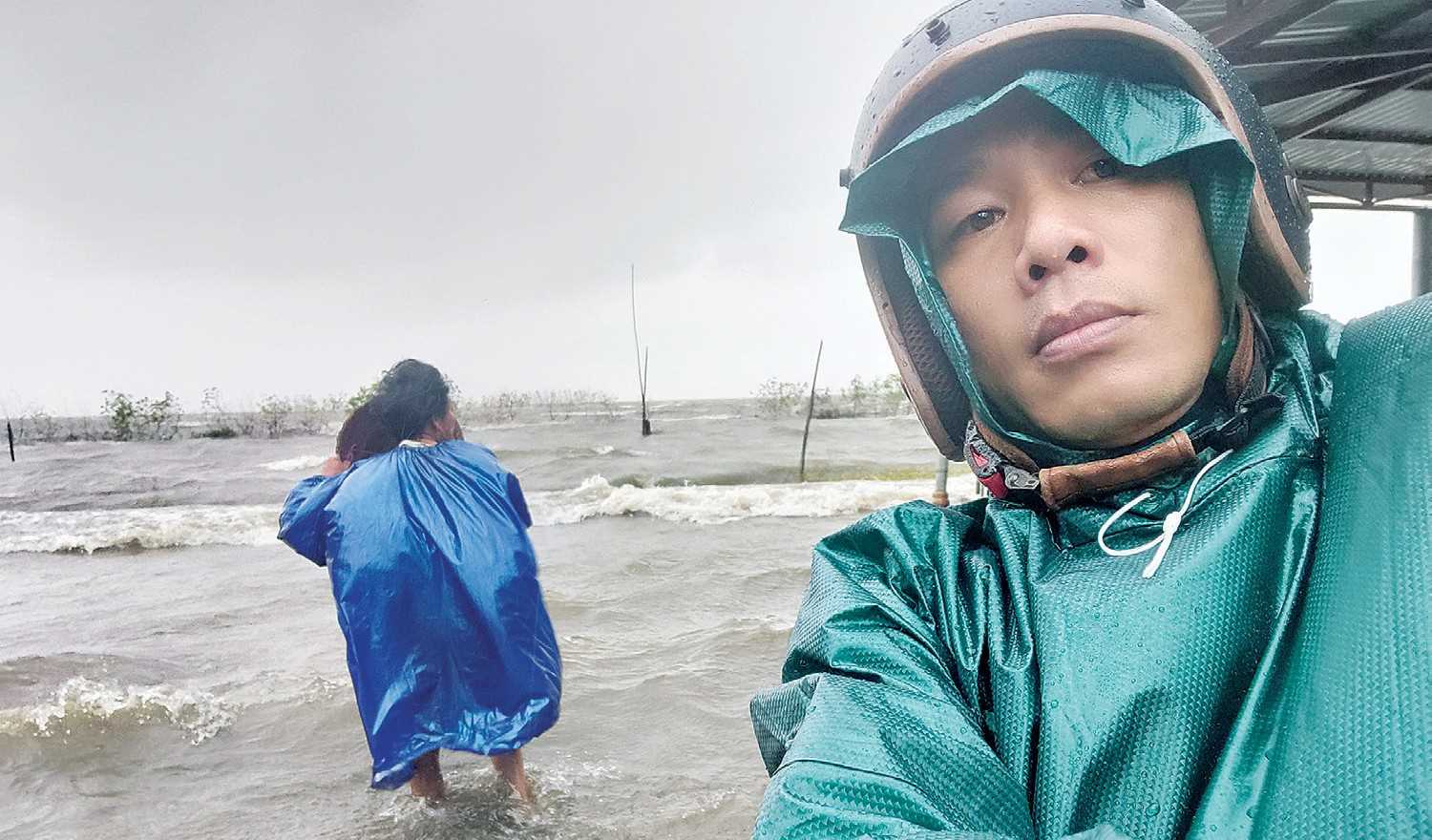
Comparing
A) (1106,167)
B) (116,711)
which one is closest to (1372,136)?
(1106,167)

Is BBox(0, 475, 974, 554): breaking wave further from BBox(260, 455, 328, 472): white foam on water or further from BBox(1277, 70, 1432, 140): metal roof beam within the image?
BBox(1277, 70, 1432, 140): metal roof beam

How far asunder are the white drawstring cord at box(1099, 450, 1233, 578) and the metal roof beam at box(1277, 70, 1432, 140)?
4903 millimetres

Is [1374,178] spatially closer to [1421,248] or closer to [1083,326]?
[1421,248]

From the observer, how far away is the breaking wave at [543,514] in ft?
36.7

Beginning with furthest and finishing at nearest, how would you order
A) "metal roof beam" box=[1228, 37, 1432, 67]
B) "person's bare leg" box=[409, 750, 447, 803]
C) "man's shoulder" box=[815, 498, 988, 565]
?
1. "metal roof beam" box=[1228, 37, 1432, 67]
2. "person's bare leg" box=[409, 750, 447, 803]
3. "man's shoulder" box=[815, 498, 988, 565]

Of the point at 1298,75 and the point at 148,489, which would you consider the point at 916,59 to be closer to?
the point at 1298,75

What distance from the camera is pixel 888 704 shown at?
0.90 m

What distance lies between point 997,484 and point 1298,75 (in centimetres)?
496

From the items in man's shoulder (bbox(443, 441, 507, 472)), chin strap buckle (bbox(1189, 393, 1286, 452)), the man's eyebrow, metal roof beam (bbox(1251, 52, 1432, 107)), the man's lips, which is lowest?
man's shoulder (bbox(443, 441, 507, 472))

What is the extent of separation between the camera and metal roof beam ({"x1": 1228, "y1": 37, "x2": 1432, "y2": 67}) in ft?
14.0

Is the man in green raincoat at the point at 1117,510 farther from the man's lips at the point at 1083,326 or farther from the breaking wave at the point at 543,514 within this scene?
the breaking wave at the point at 543,514

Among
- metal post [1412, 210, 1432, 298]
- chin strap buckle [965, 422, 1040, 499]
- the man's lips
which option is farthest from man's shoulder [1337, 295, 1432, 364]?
metal post [1412, 210, 1432, 298]

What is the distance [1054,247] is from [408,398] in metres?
3.15

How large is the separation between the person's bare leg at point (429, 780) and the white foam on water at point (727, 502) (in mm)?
7925
